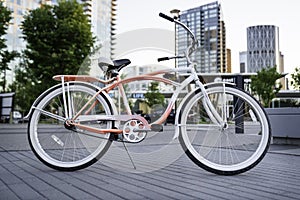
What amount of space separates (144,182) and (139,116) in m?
0.78

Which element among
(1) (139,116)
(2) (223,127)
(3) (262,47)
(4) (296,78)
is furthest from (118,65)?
(3) (262,47)

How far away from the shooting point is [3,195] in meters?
2.50

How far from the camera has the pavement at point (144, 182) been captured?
254 centimetres

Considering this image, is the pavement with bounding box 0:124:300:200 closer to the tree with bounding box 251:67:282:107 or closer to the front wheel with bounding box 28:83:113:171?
the front wheel with bounding box 28:83:113:171

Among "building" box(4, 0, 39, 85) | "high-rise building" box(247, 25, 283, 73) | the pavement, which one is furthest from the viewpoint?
"high-rise building" box(247, 25, 283, 73)

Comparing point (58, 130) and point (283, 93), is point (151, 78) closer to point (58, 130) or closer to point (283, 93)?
point (58, 130)

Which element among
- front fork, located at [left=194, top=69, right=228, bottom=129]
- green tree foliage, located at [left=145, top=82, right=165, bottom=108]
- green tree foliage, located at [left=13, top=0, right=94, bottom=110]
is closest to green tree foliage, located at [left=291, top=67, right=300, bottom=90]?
green tree foliage, located at [left=13, top=0, right=94, bottom=110]

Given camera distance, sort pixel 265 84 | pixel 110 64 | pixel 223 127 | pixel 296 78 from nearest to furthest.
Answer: pixel 223 127 < pixel 110 64 < pixel 296 78 < pixel 265 84

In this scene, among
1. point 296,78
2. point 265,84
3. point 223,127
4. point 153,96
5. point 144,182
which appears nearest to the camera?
point 144,182

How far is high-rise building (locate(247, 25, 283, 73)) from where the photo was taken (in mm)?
156125

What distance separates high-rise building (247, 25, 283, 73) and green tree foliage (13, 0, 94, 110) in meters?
141

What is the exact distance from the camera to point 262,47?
6275 inches

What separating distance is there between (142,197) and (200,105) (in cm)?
146

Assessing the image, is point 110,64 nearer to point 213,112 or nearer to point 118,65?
point 118,65
